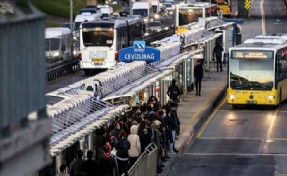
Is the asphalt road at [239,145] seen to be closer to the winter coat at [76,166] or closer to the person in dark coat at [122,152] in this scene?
the person in dark coat at [122,152]

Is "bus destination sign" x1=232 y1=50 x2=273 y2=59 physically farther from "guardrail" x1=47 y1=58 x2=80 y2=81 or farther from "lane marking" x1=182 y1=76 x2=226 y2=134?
"guardrail" x1=47 y1=58 x2=80 y2=81

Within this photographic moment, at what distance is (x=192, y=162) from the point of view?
93.8 feet

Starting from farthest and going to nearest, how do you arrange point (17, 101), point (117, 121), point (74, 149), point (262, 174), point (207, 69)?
point (207, 69), point (262, 174), point (117, 121), point (74, 149), point (17, 101)

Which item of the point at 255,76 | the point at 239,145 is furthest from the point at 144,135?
the point at 255,76

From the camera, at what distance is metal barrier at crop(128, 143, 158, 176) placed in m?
20.1

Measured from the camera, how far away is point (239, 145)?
31688 mm

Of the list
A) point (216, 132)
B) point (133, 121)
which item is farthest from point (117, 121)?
point (216, 132)

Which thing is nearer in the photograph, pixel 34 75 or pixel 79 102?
pixel 34 75

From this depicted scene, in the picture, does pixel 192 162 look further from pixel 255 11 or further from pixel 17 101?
pixel 255 11

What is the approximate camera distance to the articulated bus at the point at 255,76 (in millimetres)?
40438

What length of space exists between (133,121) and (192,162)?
507 cm

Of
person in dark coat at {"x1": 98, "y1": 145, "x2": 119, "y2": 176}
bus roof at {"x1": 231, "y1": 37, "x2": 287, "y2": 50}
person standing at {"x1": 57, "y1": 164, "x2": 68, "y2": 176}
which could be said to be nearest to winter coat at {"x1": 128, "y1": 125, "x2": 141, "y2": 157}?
person in dark coat at {"x1": 98, "y1": 145, "x2": 119, "y2": 176}

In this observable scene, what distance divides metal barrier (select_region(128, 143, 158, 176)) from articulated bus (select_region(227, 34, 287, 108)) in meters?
16.3

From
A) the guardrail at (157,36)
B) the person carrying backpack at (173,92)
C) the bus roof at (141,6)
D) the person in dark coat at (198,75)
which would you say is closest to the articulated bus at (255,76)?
the person in dark coat at (198,75)
